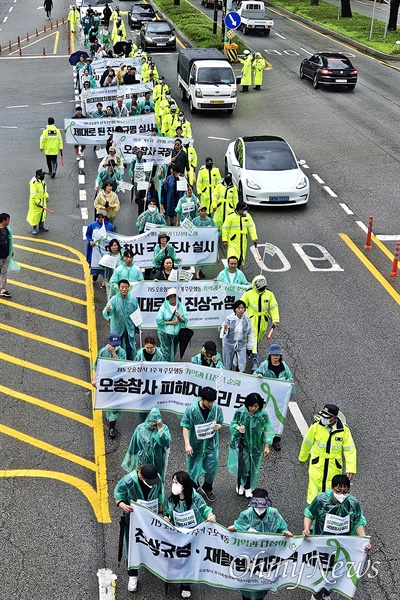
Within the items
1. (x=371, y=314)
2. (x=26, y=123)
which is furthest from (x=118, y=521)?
(x=26, y=123)

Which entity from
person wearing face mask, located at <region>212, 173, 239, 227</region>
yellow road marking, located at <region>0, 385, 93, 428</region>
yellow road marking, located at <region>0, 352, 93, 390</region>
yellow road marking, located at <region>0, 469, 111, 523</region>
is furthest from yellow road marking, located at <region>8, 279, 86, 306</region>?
yellow road marking, located at <region>0, 469, 111, 523</region>

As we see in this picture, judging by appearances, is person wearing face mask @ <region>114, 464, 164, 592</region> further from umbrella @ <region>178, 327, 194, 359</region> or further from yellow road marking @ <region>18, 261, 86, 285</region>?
yellow road marking @ <region>18, 261, 86, 285</region>

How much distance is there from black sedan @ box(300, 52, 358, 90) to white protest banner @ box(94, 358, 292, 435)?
25.0m

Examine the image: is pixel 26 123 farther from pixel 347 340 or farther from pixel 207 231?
pixel 347 340

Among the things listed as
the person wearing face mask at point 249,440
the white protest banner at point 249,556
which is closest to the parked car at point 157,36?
the person wearing face mask at point 249,440

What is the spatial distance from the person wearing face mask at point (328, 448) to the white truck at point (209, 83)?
2134 centimetres

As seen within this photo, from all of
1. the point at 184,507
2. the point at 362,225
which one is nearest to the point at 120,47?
the point at 362,225

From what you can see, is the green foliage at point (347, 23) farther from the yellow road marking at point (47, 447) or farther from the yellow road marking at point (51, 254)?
the yellow road marking at point (47, 447)

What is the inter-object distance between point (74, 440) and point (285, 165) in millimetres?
11652

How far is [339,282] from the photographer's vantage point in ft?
56.8

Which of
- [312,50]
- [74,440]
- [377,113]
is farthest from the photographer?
[312,50]

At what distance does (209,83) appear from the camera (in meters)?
30.0

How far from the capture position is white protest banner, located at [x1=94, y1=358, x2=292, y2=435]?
36.1 ft

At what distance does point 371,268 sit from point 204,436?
887 centimetres
